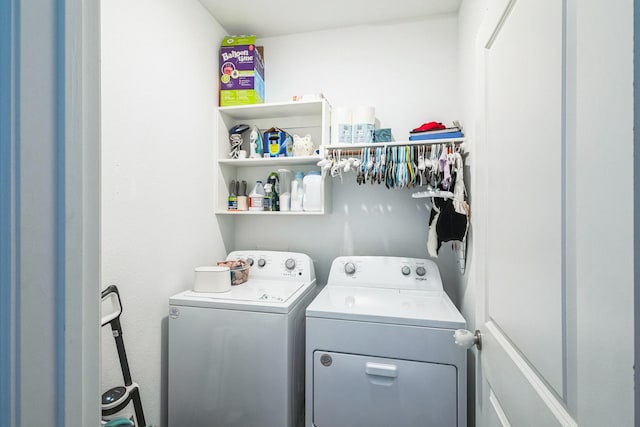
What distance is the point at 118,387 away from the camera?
1260mm

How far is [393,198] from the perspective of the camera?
6.50 ft

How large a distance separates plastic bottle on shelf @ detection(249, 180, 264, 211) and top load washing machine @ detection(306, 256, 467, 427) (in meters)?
0.84

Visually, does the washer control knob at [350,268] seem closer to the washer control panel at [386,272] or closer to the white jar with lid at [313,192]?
the washer control panel at [386,272]

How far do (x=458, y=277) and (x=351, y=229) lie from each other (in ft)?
2.40

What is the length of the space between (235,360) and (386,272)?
3.15 ft

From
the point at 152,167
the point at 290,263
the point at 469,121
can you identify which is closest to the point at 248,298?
the point at 290,263

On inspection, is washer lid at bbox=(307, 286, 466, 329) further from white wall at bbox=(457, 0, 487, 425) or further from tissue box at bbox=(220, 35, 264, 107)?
tissue box at bbox=(220, 35, 264, 107)
